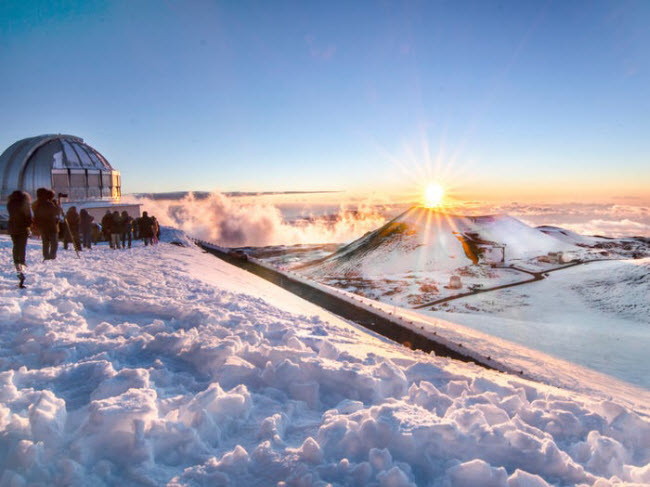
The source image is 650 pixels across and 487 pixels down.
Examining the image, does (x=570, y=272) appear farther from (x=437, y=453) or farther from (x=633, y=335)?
(x=437, y=453)

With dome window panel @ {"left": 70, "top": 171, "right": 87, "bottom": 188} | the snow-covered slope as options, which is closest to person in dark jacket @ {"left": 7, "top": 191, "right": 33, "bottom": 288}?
dome window panel @ {"left": 70, "top": 171, "right": 87, "bottom": 188}

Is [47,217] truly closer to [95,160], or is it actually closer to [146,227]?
[146,227]

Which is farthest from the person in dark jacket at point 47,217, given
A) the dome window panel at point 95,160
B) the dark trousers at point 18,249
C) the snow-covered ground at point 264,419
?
the dome window panel at point 95,160

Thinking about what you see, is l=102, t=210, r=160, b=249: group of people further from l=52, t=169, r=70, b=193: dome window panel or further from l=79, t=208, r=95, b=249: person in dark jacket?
l=52, t=169, r=70, b=193: dome window panel

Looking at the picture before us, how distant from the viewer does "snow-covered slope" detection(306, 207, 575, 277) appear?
289ft

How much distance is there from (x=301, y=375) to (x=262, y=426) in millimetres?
1118

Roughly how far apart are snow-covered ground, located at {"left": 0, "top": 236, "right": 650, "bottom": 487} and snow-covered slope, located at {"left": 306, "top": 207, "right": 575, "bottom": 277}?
79.4m

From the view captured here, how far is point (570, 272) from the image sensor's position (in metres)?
65.4

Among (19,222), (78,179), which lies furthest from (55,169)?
(19,222)

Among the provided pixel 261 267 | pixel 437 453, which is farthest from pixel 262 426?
pixel 261 267

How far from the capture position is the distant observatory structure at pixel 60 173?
3431cm

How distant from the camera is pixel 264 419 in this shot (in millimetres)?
3820

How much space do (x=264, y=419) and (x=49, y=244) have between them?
40.0ft

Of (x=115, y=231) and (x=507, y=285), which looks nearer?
(x=115, y=231)
